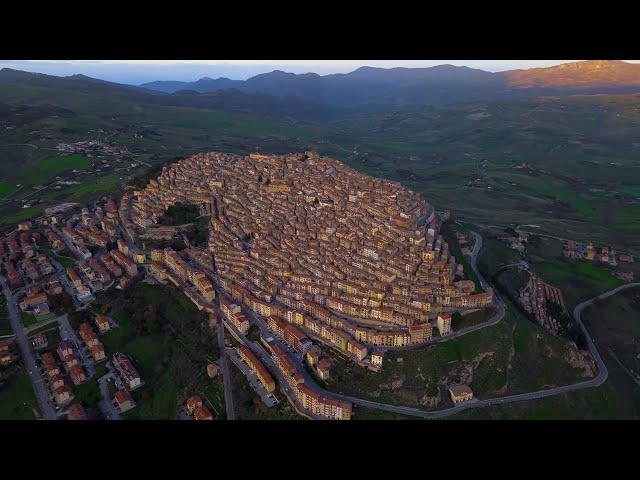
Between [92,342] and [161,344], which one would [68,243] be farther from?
[161,344]

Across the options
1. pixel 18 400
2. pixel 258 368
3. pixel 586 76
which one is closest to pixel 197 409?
pixel 258 368

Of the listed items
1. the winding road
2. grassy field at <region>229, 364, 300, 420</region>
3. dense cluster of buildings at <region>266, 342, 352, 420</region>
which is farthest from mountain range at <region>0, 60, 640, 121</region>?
the winding road

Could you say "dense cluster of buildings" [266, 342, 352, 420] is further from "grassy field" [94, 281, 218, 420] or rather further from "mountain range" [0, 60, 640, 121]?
"mountain range" [0, 60, 640, 121]

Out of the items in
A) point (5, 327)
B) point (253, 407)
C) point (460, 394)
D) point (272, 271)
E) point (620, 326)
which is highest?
point (272, 271)

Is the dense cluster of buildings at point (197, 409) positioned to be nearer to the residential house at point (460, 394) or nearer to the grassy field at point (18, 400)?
the grassy field at point (18, 400)

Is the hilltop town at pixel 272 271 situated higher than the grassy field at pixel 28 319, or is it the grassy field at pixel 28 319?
the hilltop town at pixel 272 271

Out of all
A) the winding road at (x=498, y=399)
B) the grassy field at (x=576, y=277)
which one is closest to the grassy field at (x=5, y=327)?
the winding road at (x=498, y=399)

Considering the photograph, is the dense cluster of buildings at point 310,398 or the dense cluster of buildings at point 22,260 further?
the dense cluster of buildings at point 22,260
